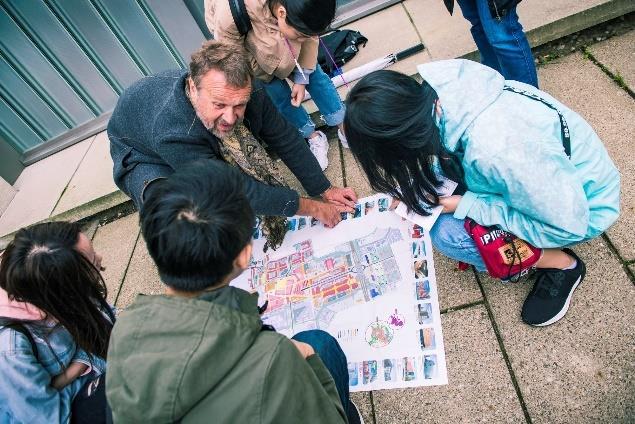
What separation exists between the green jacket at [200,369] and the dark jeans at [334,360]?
436 mm

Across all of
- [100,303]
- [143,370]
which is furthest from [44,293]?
[143,370]

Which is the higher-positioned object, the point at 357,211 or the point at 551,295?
the point at 357,211

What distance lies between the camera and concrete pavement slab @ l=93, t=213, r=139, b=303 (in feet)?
8.86

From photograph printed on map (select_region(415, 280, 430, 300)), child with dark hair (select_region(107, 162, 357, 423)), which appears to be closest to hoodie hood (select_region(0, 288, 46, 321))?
child with dark hair (select_region(107, 162, 357, 423))

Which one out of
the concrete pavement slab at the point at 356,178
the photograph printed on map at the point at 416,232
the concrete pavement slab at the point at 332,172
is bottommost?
the photograph printed on map at the point at 416,232

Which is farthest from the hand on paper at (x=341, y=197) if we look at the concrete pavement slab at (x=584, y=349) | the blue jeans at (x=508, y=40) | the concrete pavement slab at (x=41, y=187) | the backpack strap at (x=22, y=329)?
the concrete pavement slab at (x=41, y=187)

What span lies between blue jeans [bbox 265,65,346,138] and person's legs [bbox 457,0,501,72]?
81 centimetres

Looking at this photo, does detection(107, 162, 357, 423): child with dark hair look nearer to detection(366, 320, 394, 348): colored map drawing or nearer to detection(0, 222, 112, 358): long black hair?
detection(0, 222, 112, 358): long black hair

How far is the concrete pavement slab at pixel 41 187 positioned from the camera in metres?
3.40

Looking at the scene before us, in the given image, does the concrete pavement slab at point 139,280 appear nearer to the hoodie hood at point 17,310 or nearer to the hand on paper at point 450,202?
the hoodie hood at point 17,310

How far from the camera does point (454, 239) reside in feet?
5.38

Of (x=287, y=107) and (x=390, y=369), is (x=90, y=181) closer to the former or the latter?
(x=287, y=107)

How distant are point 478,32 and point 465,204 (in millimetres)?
1238

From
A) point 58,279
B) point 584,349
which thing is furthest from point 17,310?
point 584,349
